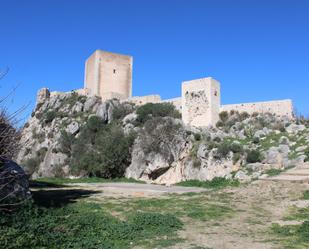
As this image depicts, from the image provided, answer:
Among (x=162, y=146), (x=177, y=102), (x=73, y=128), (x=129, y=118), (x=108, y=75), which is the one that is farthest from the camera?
(x=108, y=75)

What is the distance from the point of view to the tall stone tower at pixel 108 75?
46.2 metres

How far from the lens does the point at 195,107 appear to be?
31344mm

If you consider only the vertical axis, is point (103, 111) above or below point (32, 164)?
above

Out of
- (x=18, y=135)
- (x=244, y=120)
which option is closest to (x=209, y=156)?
(x=244, y=120)

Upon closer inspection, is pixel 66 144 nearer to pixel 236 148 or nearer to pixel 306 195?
pixel 236 148

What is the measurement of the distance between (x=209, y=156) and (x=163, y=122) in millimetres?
5573

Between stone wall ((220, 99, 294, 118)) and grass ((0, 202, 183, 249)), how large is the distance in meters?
23.8

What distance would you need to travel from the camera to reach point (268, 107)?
30500 mm

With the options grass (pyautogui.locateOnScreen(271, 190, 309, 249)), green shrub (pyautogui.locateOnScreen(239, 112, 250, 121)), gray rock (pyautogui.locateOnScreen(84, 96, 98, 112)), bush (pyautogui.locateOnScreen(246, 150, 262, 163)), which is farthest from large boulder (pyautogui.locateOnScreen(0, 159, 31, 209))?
gray rock (pyautogui.locateOnScreen(84, 96, 98, 112))

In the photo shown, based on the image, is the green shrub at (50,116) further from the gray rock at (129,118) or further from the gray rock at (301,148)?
the gray rock at (301,148)

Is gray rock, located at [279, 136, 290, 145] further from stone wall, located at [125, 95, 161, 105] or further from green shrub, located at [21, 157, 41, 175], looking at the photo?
green shrub, located at [21, 157, 41, 175]

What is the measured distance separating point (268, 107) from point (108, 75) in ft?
77.5

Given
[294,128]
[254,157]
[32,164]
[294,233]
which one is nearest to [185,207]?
[294,233]

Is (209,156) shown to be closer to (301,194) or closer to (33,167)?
(301,194)
